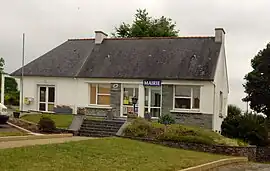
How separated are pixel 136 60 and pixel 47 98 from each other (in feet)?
23.9

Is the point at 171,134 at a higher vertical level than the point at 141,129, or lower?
lower

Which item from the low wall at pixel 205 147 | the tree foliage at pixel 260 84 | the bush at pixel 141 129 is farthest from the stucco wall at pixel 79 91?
the tree foliage at pixel 260 84

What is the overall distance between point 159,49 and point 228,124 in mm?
8984

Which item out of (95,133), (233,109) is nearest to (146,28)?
(233,109)

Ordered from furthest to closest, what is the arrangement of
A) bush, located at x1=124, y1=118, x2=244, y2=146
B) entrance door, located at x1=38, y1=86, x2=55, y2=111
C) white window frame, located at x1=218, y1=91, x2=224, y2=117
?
entrance door, located at x1=38, y1=86, x2=55, y2=111
white window frame, located at x1=218, y1=91, x2=224, y2=117
bush, located at x1=124, y1=118, x2=244, y2=146

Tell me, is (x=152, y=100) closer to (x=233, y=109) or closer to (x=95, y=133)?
(x=95, y=133)

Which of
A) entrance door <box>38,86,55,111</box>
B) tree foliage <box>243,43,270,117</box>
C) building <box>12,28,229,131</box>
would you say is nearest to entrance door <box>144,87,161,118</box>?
building <box>12,28,229,131</box>

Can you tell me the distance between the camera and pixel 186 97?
100ft

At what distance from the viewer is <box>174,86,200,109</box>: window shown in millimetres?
30361

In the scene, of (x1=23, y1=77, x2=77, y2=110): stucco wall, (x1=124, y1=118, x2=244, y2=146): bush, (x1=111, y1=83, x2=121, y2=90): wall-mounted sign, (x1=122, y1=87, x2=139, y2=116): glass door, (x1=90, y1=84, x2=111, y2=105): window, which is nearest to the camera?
(x1=124, y1=118, x2=244, y2=146): bush

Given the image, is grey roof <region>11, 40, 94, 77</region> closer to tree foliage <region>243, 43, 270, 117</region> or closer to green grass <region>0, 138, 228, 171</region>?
tree foliage <region>243, 43, 270, 117</region>

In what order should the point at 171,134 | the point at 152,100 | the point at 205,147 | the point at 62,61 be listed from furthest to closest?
the point at 62,61
the point at 152,100
the point at 171,134
the point at 205,147

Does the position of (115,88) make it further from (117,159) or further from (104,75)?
(117,159)

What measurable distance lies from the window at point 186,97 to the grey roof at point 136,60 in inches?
37.8
